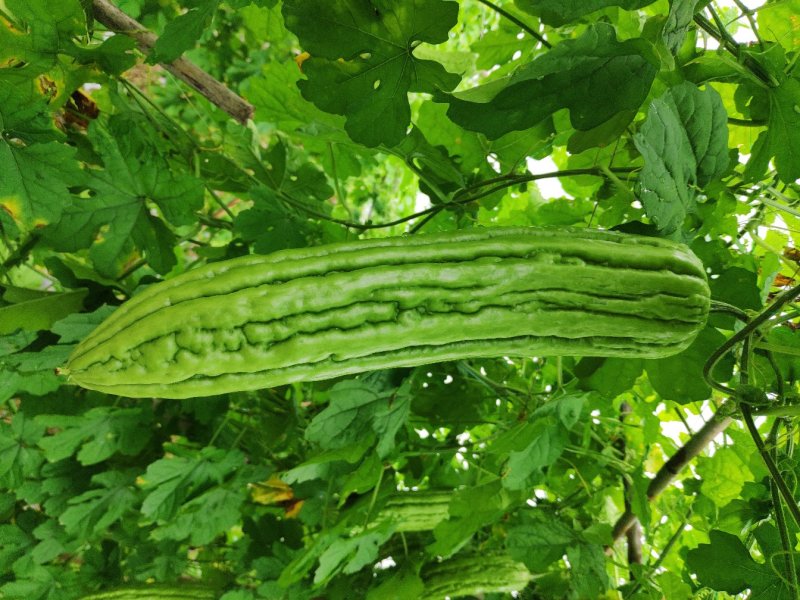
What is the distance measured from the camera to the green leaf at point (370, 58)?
804 mm

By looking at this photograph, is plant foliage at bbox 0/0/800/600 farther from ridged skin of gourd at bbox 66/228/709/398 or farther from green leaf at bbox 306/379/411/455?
ridged skin of gourd at bbox 66/228/709/398

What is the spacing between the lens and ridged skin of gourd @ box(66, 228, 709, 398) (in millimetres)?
692

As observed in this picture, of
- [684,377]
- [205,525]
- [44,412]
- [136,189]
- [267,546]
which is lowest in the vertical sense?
[267,546]

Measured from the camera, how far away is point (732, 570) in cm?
100

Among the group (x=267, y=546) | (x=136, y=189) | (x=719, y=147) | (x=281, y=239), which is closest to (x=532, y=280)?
(x=719, y=147)

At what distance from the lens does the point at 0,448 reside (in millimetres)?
1407

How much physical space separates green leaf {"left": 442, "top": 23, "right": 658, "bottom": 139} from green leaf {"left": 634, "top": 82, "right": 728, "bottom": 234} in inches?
2.2

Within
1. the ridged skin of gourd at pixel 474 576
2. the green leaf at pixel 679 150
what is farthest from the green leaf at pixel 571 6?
the ridged skin of gourd at pixel 474 576

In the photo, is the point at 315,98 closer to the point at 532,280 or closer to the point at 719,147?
the point at 532,280

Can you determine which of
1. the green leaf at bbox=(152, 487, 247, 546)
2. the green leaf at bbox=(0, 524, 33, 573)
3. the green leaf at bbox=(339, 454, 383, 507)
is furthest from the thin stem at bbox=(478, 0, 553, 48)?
the green leaf at bbox=(0, 524, 33, 573)

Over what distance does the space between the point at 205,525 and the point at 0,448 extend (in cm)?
54

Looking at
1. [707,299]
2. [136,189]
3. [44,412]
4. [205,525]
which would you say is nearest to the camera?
[707,299]

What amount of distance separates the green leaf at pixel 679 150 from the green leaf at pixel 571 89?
0.05 metres

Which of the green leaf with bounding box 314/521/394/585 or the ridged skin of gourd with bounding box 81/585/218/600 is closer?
the green leaf with bounding box 314/521/394/585
